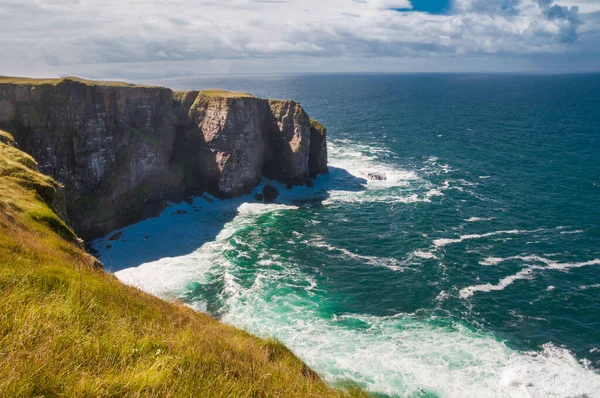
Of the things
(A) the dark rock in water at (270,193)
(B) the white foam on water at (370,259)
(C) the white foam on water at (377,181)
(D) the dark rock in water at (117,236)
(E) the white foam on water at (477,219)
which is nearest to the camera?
(B) the white foam on water at (370,259)

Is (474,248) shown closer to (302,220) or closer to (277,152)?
(302,220)

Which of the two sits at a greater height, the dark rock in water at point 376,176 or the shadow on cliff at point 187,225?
the dark rock in water at point 376,176

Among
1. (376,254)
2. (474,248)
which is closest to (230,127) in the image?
A: (376,254)

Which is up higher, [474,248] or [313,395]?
[313,395]

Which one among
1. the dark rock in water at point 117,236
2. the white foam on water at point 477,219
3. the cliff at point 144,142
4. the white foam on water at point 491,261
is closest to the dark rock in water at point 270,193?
the cliff at point 144,142

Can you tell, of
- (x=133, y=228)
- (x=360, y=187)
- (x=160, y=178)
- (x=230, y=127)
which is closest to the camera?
(x=133, y=228)

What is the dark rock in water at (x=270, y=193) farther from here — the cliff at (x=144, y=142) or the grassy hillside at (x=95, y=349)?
the grassy hillside at (x=95, y=349)

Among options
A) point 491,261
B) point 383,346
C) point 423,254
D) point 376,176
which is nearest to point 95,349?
point 383,346
